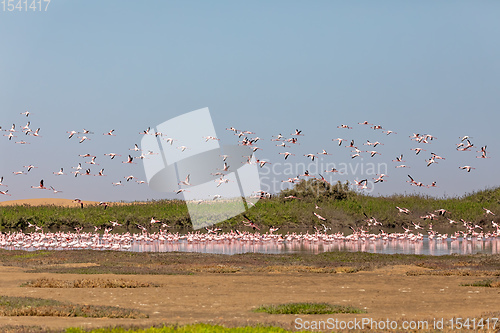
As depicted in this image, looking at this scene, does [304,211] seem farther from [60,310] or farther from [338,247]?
[60,310]

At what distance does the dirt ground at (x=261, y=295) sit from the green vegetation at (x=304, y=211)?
1726 inches

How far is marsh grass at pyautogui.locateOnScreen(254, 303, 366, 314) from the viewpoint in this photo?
19.4m

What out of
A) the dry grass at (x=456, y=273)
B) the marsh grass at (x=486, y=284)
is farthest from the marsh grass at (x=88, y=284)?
the marsh grass at (x=486, y=284)

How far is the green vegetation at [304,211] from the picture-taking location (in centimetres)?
7431

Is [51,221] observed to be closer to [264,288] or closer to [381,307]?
[264,288]

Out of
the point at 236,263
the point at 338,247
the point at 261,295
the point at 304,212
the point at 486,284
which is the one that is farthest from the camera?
the point at 304,212

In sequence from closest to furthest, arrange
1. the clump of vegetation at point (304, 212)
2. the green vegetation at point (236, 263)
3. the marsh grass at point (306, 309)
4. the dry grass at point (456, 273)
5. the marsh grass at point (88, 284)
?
1. the marsh grass at point (306, 309)
2. the marsh grass at point (88, 284)
3. the dry grass at point (456, 273)
4. the green vegetation at point (236, 263)
5. the clump of vegetation at point (304, 212)

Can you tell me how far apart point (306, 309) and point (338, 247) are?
29.8 meters

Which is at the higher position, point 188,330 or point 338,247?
point 338,247

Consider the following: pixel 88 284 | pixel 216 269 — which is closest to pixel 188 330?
pixel 88 284

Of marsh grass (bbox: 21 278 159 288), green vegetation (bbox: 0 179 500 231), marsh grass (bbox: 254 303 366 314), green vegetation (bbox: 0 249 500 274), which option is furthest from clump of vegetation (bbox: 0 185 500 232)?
marsh grass (bbox: 254 303 366 314)

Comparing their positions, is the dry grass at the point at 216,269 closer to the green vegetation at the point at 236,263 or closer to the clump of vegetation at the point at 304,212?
the green vegetation at the point at 236,263

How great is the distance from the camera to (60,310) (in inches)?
741

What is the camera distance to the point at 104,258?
39.1 meters
